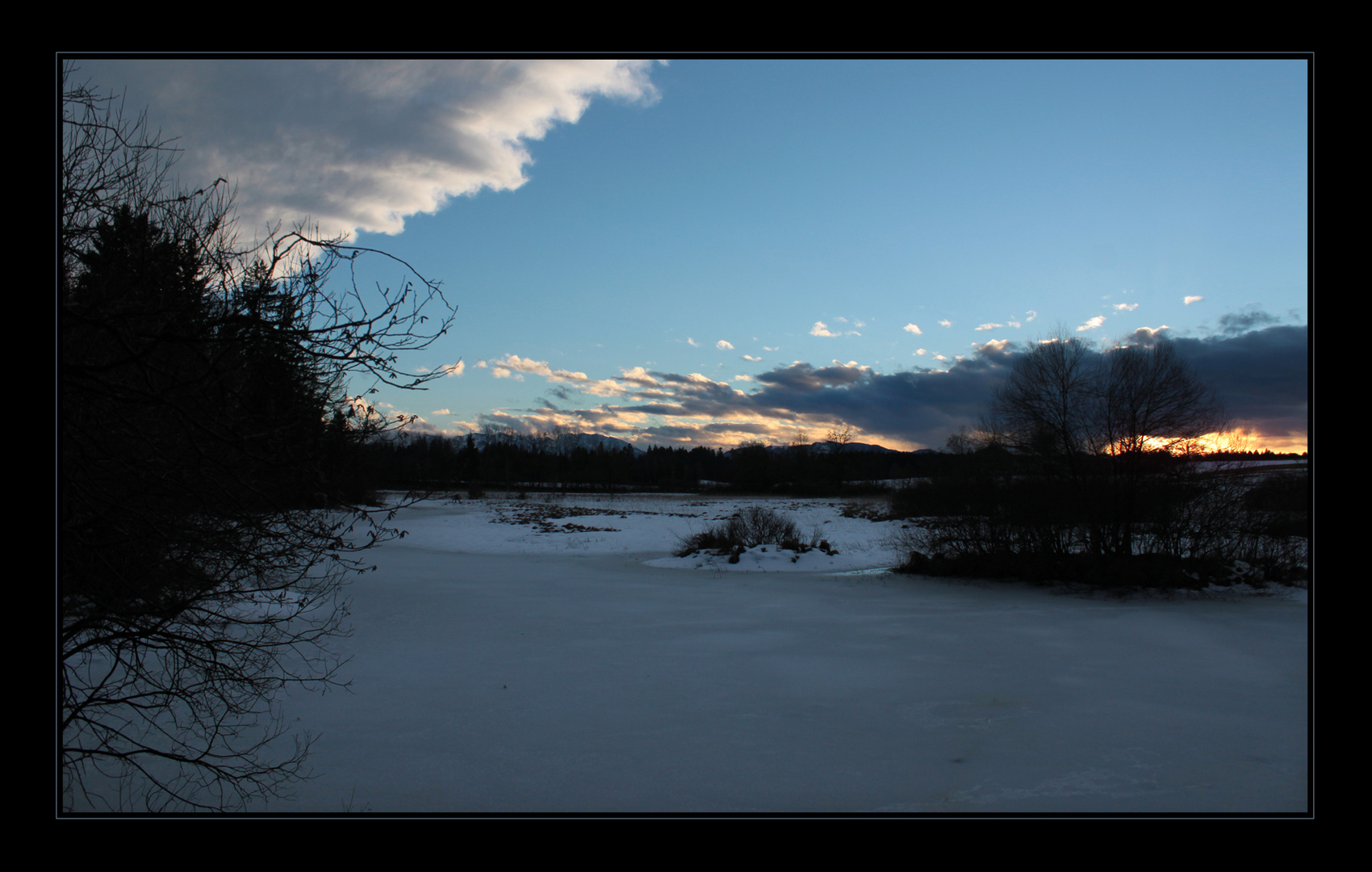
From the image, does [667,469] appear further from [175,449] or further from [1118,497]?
[175,449]

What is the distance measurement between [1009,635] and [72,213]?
13576 millimetres

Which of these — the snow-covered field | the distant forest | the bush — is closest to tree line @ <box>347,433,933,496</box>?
the distant forest

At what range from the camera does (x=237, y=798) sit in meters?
5.58

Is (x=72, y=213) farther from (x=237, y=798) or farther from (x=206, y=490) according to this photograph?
(x=237, y=798)

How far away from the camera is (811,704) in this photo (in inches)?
312

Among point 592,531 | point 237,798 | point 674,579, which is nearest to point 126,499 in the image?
point 237,798

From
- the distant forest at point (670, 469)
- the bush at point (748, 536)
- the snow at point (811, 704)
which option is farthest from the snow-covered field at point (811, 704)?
the distant forest at point (670, 469)

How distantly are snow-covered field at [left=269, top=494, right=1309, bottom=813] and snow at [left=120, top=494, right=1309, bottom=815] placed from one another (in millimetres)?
35

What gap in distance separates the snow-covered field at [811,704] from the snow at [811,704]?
35 millimetres

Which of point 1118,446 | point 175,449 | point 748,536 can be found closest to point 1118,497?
point 1118,446

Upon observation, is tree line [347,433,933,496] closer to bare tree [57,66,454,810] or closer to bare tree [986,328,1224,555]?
bare tree [986,328,1224,555]

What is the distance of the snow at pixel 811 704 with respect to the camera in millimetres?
5602

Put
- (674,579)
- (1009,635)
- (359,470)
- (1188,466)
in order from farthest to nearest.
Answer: (674,579) < (1188,466) < (1009,635) < (359,470)

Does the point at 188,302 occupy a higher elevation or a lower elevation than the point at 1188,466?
higher
